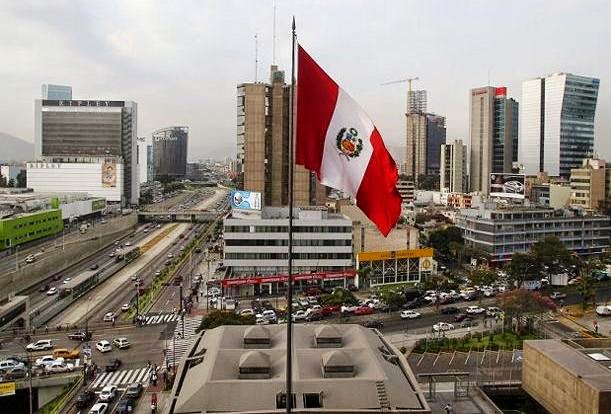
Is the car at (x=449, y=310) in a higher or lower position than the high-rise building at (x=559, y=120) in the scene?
lower

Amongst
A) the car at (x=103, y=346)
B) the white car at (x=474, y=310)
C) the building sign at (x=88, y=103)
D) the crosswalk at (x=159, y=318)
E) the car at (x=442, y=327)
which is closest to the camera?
the car at (x=103, y=346)

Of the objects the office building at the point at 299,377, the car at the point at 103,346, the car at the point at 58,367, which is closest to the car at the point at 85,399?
the car at the point at 58,367

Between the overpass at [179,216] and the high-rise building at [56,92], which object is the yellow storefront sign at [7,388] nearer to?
the overpass at [179,216]

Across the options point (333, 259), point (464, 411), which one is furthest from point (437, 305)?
point (464, 411)

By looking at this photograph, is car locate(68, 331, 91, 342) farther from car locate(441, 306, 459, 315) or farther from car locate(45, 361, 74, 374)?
car locate(441, 306, 459, 315)

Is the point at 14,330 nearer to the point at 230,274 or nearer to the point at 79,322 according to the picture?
the point at 79,322

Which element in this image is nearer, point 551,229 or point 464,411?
point 464,411
